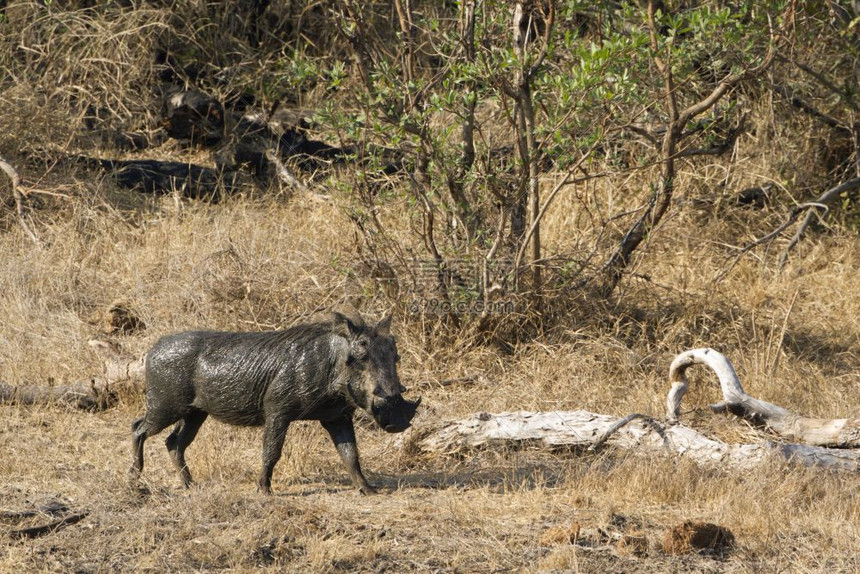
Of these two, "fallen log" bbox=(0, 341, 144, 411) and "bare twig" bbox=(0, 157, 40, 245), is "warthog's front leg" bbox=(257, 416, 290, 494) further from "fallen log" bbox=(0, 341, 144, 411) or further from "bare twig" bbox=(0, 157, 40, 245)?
"bare twig" bbox=(0, 157, 40, 245)

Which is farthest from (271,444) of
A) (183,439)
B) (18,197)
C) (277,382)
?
(18,197)

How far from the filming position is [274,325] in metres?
7.52

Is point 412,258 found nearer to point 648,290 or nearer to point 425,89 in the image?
point 425,89

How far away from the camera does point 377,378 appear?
4.85m

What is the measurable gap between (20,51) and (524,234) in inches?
251

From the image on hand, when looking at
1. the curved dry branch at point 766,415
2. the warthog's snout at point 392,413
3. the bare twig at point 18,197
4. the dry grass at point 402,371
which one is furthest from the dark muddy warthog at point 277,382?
the bare twig at point 18,197

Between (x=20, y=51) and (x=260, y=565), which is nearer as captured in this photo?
(x=260, y=565)

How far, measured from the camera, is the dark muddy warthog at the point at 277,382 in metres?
4.91

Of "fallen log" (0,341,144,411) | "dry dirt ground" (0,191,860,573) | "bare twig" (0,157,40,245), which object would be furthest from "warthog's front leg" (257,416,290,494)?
"bare twig" (0,157,40,245)

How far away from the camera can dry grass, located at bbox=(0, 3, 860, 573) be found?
4.47 meters

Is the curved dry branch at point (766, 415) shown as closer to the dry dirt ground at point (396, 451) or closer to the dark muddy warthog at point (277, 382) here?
the dry dirt ground at point (396, 451)

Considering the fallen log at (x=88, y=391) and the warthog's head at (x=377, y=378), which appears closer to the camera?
the warthog's head at (x=377, y=378)

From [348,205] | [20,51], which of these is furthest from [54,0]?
[348,205]

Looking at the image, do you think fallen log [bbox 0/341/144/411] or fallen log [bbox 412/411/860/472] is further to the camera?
fallen log [bbox 0/341/144/411]
